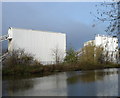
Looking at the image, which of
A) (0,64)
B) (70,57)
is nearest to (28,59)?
(0,64)

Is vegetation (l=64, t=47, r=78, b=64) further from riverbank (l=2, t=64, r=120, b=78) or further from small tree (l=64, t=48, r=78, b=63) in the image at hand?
riverbank (l=2, t=64, r=120, b=78)

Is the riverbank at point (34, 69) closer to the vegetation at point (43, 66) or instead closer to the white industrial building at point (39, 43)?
the vegetation at point (43, 66)

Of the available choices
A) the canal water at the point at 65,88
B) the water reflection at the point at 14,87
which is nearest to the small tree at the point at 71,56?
the canal water at the point at 65,88

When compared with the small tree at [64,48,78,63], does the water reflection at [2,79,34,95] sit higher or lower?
lower

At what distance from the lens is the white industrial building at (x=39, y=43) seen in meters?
52.2

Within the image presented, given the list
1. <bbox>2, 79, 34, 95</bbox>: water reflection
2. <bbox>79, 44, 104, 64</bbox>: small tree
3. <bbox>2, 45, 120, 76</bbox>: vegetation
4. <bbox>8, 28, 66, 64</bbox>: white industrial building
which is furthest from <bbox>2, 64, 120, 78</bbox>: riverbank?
<bbox>2, 79, 34, 95</bbox>: water reflection

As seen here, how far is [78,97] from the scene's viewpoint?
10.7 metres

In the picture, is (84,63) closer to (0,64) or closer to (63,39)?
(63,39)

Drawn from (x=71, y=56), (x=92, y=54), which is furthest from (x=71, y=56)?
(x=92, y=54)

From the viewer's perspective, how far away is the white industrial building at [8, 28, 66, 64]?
52156mm

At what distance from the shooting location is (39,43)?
58938 millimetres

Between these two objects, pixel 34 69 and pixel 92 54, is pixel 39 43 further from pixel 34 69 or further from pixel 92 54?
pixel 34 69

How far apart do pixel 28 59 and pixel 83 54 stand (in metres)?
25.6

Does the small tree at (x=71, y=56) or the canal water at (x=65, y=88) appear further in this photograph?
the small tree at (x=71, y=56)
